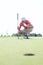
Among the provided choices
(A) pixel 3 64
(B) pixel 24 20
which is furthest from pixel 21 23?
(A) pixel 3 64

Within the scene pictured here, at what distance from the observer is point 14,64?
9.27 meters

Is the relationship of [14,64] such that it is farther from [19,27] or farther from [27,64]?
[19,27]

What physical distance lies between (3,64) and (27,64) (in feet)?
3.29

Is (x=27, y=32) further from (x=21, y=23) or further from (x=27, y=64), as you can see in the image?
(x=27, y=64)

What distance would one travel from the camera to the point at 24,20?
5619cm

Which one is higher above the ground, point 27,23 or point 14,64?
point 27,23

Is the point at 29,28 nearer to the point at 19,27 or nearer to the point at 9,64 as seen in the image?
the point at 19,27

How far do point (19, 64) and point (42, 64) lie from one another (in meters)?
0.94

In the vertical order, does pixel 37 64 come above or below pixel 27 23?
below

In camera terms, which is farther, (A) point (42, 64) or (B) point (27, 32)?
(B) point (27, 32)

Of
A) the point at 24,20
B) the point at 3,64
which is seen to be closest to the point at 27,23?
the point at 24,20

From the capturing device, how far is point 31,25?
5628 cm

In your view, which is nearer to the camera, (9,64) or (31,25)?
(9,64)

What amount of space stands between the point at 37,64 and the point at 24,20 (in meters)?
47.2
